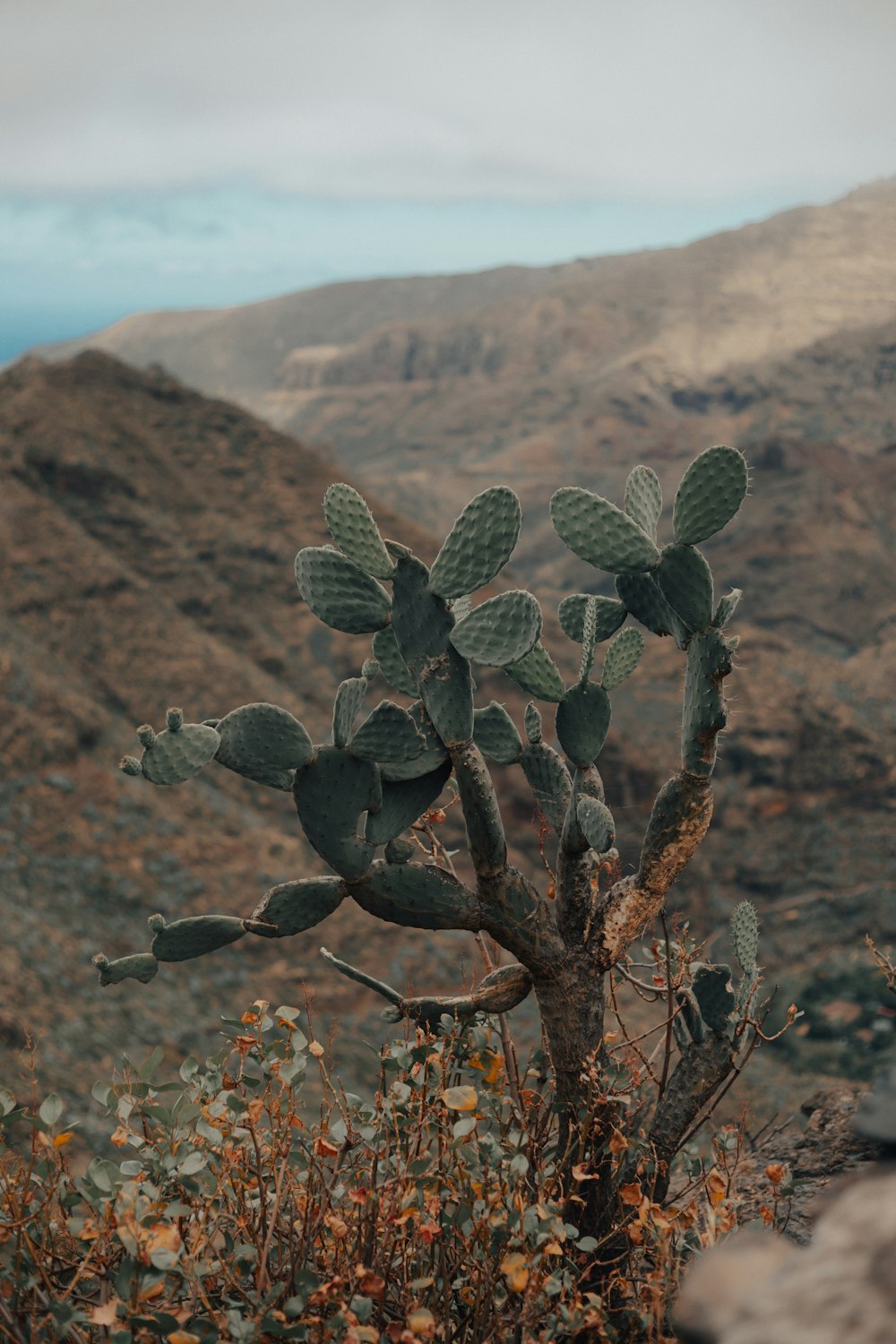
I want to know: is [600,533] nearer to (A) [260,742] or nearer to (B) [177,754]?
(A) [260,742]

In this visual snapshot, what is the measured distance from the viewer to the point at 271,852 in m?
9.56

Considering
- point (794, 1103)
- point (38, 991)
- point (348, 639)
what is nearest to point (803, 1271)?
point (38, 991)

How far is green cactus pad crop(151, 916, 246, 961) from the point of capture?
9.06 feet

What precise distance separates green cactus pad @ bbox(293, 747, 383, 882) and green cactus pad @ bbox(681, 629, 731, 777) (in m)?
0.80

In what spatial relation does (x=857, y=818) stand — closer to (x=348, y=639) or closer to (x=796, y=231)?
(x=348, y=639)

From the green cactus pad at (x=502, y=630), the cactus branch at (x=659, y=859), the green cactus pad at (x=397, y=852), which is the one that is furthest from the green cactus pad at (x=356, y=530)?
the cactus branch at (x=659, y=859)

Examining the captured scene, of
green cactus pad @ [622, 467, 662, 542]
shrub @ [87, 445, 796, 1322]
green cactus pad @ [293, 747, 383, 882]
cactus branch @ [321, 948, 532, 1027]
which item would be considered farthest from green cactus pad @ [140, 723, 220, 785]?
green cactus pad @ [622, 467, 662, 542]

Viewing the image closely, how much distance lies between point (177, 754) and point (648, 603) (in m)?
1.39

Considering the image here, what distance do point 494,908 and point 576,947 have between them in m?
0.27

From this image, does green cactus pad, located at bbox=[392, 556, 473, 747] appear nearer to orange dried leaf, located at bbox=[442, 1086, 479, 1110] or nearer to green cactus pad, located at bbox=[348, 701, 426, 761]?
green cactus pad, located at bbox=[348, 701, 426, 761]

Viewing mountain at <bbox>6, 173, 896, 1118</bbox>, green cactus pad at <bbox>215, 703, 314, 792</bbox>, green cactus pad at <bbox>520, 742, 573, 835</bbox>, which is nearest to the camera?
green cactus pad at <bbox>215, 703, 314, 792</bbox>

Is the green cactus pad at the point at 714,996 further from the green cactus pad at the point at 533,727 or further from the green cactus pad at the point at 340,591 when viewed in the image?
the green cactus pad at the point at 340,591

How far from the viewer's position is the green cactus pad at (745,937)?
10.2ft

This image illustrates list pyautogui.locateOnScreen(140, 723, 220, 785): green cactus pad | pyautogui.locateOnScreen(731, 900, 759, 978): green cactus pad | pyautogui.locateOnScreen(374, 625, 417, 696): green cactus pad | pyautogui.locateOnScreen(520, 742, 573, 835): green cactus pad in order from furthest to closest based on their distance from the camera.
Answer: pyautogui.locateOnScreen(520, 742, 573, 835): green cactus pad < pyautogui.locateOnScreen(731, 900, 759, 978): green cactus pad < pyautogui.locateOnScreen(374, 625, 417, 696): green cactus pad < pyautogui.locateOnScreen(140, 723, 220, 785): green cactus pad
